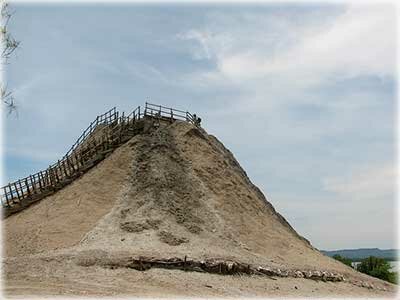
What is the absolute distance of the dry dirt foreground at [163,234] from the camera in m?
24.1

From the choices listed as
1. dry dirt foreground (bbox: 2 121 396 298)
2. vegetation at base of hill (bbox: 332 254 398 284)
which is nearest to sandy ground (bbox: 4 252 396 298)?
dry dirt foreground (bbox: 2 121 396 298)

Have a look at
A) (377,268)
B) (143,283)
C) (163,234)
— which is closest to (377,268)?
(377,268)

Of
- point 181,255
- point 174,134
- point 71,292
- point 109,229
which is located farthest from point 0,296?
point 174,134

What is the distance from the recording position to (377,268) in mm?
53719

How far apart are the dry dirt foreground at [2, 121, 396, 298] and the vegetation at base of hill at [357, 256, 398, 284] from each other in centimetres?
1701

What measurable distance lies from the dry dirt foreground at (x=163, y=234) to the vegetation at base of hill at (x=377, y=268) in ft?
55.8

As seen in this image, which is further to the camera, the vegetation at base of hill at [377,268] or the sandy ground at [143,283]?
the vegetation at base of hill at [377,268]

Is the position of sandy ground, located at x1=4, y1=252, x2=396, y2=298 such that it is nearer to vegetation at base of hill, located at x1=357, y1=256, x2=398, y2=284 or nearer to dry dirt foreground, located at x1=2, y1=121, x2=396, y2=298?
dry dirt foreground, located at x1=2, y1=121, x2=396, y2=298

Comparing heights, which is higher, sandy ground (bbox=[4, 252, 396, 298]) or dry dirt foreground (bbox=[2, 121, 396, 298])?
dry dirt foreground (bbox=[2, 121, 396, 298])

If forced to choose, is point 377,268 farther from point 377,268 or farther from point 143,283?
point 143,283

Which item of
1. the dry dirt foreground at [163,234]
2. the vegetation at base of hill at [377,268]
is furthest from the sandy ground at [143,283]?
the vegetation at base of hill at [377,268]

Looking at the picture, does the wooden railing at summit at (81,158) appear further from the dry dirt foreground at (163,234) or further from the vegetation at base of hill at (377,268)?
the vegetation at base of hill at (377,268)

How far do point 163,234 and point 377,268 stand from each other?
32227 mm

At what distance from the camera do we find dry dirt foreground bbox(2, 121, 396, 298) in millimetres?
24062
